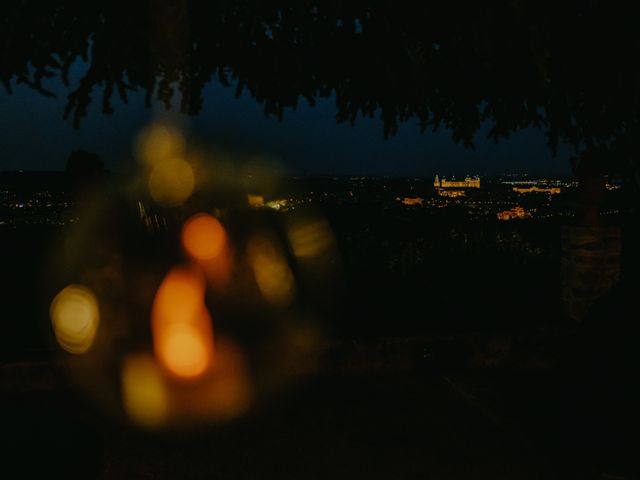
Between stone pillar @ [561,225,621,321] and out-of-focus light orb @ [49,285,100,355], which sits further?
stone pillar @ [561,225,621,321]

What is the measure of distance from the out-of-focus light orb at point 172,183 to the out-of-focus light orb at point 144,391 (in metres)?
1.78

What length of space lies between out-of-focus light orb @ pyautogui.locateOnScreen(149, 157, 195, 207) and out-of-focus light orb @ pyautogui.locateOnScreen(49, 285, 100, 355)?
1.48 metres

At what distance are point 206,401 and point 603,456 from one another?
293 centimetres

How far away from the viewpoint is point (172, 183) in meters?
5.95

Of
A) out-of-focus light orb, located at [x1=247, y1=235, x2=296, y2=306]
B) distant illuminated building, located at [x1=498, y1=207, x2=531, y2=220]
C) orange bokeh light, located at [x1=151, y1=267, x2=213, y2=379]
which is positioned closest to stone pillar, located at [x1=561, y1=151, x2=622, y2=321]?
out-of-focus light orb, located at [x1=247, y1=235, x2=296, y2=306]

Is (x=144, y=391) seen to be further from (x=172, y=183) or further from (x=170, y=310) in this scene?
(x=172, y=183)

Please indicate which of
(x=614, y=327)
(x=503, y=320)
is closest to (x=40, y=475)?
(x=614, y=327)

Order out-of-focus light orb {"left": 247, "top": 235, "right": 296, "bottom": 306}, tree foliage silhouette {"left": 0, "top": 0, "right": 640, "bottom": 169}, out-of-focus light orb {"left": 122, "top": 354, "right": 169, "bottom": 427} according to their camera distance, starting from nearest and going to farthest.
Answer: tree foliage silhouette {"left": 0, "top": 0, "right": 640, "bottom": 169}
out-of-focus light orb {"left": 122, "top": 354, "right": 169, "bottom": 427}
out-of-focus light orb {"left": 247, "top": 235, "right": 296, "bottom": 306}

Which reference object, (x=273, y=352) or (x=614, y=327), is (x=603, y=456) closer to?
(x=614, y=327)

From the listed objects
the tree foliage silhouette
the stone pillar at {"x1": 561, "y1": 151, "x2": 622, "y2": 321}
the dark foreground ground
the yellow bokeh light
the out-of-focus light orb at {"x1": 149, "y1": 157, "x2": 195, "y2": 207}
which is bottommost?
the dark foreground ground

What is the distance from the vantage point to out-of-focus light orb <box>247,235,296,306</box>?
22.8ft

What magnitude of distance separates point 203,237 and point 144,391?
2.13 m

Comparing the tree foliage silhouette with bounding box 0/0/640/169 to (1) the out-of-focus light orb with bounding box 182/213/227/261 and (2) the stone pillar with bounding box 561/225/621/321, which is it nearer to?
(2) the stone pillar with bounding box 561/225/621/321

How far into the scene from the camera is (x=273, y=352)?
16.1ft
